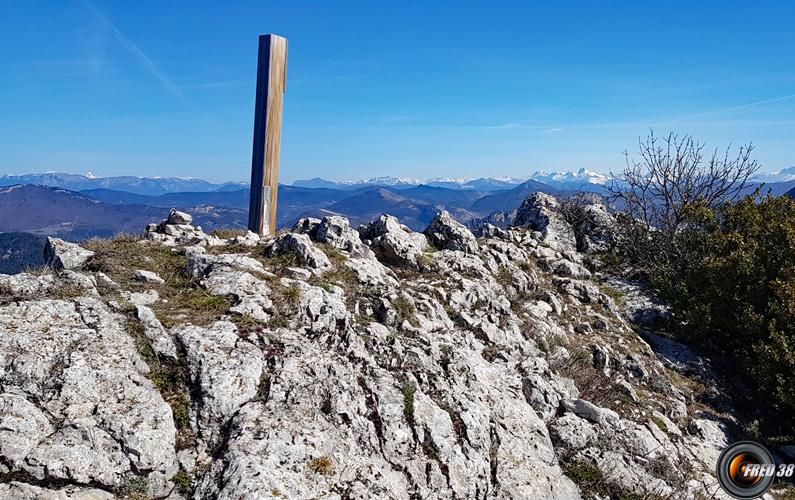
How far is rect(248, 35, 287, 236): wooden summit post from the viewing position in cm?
1298

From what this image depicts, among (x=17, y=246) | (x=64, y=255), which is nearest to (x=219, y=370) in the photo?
(x=64, y=255)

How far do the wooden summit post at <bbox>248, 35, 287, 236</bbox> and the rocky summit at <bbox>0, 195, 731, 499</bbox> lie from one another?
4.30ft

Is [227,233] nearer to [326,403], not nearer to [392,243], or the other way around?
[392,243]

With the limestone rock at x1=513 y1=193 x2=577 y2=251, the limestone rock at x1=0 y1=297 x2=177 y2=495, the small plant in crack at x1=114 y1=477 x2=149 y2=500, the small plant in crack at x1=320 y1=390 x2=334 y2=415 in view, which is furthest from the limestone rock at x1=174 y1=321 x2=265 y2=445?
the limestone rock at x1=513 y1=193 x2=577 y2=251

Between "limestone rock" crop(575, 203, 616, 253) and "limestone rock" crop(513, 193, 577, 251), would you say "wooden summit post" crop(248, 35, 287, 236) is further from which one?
"limestone rock" crop(575, 203, 616, 253)

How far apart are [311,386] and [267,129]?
8.51 metres

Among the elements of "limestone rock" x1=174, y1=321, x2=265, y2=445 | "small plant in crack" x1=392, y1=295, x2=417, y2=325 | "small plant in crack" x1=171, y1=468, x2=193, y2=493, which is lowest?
"small plant in crack" x1=171, y1=468, x2=193, y2=493

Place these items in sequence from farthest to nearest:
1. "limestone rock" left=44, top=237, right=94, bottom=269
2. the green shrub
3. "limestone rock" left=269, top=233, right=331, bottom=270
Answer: the green shrub
"limestone rock" left=269, top=233, right=331, bottom=270
"limestone rock" left=44, top=237, right=94, bottom=269

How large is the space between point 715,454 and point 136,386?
1177cm

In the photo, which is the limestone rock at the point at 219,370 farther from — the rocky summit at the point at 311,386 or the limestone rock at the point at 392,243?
the limestone rock at the point at 392,243

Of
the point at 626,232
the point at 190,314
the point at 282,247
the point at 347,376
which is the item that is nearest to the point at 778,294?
the point at 626,232

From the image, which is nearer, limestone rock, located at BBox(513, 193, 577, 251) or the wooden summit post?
the wooden summit post

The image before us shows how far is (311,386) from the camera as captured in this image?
7441mm

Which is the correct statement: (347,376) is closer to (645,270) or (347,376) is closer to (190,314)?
(190,314)
